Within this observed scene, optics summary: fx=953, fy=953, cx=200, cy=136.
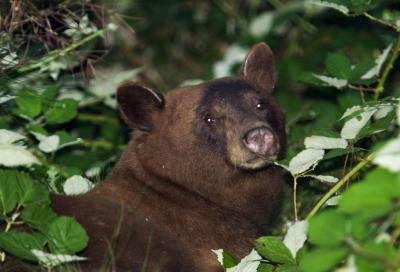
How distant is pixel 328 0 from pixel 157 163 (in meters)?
1.48

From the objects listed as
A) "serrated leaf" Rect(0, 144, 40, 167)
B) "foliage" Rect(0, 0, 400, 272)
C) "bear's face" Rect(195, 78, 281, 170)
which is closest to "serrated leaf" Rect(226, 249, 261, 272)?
"foliage" Rect(0, 0, 400, 272)

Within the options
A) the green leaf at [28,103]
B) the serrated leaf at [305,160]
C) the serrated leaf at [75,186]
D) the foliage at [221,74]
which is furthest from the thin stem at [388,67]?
the green leaf at [28,103]

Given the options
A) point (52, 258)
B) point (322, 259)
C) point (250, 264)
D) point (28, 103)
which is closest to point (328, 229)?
point (322, 259)

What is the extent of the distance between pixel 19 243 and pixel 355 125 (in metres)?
2.02

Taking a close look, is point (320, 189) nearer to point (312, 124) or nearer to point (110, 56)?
point (312, 124)

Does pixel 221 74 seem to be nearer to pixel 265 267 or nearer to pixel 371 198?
pixel 265 267

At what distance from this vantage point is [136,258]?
5035mm

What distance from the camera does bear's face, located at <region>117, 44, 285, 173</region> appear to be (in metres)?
5.86

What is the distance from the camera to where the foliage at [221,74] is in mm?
3699

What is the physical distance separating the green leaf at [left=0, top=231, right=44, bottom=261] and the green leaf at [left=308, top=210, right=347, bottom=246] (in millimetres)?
1609

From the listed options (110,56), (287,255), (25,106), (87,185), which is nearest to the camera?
(287,255)

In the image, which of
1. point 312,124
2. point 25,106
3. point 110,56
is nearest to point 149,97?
point 25,106

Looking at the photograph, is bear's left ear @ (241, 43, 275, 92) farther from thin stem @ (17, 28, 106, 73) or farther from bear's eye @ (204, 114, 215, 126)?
thin stem @ (17, 28, 106, 73)

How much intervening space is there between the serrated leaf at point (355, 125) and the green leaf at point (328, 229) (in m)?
1.75
